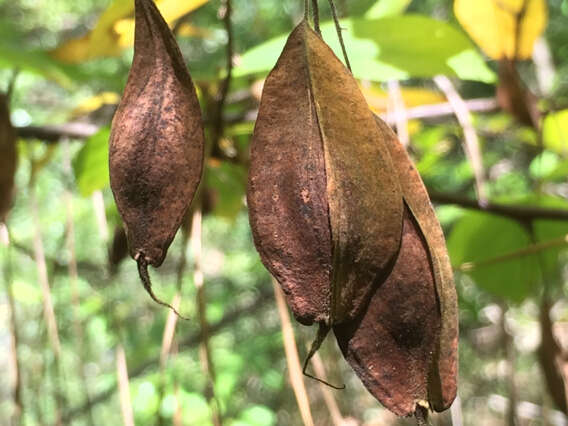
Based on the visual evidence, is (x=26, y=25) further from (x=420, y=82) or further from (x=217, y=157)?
(x=217, y=157)

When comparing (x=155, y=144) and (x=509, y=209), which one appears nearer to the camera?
(x=155, y=144)

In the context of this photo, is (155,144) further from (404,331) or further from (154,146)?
(404,331)

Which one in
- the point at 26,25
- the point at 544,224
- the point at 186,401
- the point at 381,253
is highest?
the point at 26,25

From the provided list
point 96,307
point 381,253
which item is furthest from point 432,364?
point 96,307

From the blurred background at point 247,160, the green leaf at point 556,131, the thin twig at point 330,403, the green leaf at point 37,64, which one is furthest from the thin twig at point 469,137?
the green leaf at point 37,64

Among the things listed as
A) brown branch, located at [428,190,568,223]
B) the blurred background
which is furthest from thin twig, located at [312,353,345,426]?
brown branch, located at [428,190,568,223]

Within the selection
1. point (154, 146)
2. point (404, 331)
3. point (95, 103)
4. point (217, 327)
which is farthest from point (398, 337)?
point (217, 327)
